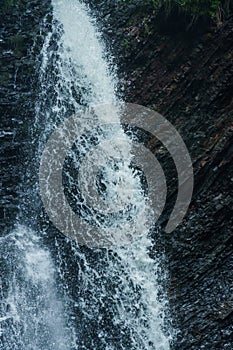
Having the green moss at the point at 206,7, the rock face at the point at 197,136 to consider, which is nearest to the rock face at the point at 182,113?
the rock face at the point at 197,136

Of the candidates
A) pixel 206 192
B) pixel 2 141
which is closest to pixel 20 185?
pixel 2 141

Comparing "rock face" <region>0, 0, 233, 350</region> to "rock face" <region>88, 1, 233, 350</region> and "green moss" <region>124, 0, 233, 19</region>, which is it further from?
"green moss" <region>124, 0, 233, 19</region>

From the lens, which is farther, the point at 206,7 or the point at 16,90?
the point at 16,90

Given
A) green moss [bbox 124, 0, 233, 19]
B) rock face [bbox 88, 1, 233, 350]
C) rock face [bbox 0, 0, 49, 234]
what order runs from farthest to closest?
1. rock face [bbox 0, 0, 49, 234]
2. green moss [bbox 124, 0, 233, 19]
3. rock face [bbox 88, 1, 233, 350]

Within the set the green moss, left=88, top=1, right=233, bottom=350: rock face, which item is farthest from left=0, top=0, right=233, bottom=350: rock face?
the green moss

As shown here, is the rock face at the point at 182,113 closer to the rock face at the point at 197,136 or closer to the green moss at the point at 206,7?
the rock face at the point at 197,136

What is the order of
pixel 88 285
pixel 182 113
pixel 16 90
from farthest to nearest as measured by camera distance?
pixel 16 90
pixel 182 113
pixel 88 285

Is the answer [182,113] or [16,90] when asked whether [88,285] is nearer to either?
[182,113]

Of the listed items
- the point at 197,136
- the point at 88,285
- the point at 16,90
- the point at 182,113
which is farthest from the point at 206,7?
the point at 88,285
